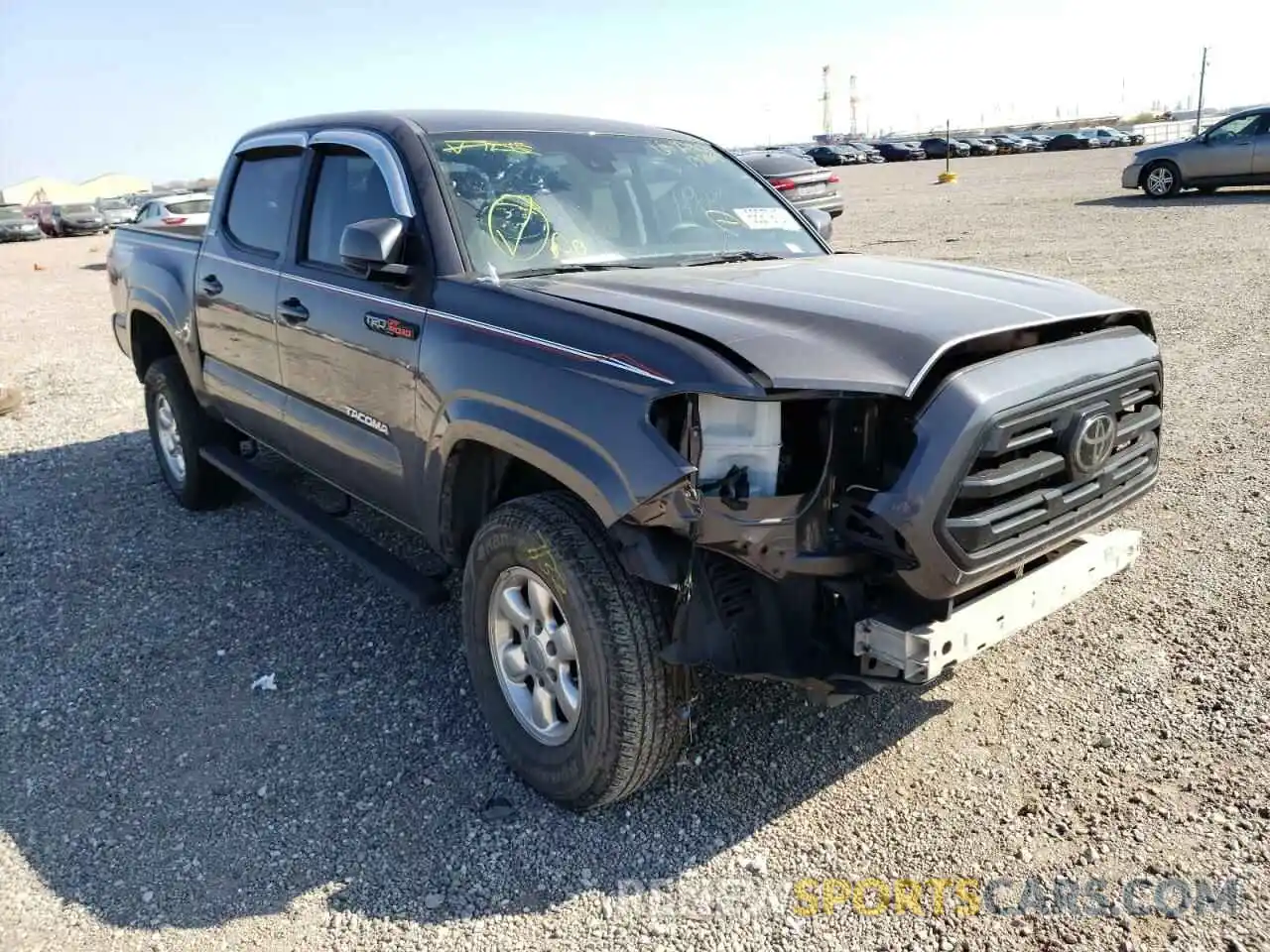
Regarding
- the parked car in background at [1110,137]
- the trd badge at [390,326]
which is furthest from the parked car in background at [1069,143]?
the trd badge at [390,326]

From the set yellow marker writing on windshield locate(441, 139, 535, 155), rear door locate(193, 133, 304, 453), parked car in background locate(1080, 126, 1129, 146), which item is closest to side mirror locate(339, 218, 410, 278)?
yellow marker writing on windshield locate(441, 139, 535, 155)

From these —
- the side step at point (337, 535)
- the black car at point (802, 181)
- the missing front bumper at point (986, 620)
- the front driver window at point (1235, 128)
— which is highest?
the front driver window at point (1235, 128)

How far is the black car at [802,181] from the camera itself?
1441 centimetres

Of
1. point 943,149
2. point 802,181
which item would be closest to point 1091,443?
point 802,181

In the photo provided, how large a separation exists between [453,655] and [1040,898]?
228cm

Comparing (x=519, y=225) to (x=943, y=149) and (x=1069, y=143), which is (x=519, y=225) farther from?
(x=1069, y=143)

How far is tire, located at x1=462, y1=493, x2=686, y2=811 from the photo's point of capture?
268 cm

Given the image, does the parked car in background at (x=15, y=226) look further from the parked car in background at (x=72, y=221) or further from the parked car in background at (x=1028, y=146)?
the parked car in background at (x=1028, y=146)

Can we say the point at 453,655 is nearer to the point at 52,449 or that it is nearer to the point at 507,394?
the point at 507,394

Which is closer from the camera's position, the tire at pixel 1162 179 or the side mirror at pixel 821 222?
the side mirror at pixel 821 222

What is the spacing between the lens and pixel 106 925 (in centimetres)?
268

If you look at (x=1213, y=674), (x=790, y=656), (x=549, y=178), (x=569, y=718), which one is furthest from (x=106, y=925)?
(x=1213, y=674)

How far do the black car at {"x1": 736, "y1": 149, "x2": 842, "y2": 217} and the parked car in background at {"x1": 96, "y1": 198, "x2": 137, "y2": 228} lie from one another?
29161mm

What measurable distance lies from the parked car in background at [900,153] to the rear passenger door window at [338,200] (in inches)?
2335
